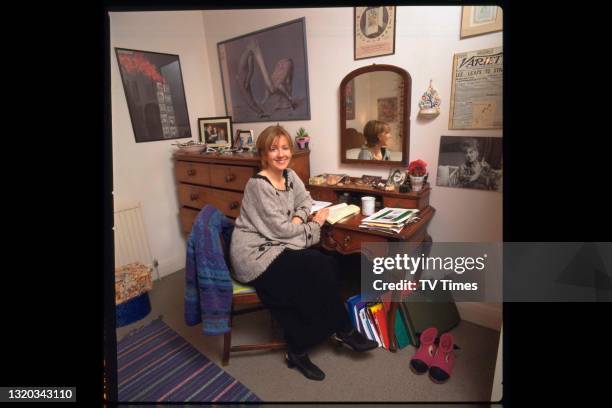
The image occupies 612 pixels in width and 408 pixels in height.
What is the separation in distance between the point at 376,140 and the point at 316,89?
1.49 feet

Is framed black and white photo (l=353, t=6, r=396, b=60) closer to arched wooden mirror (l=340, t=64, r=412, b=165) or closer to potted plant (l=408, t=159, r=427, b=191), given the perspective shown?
arched wooden mirror (l=340, t=64, r=412, b=165)

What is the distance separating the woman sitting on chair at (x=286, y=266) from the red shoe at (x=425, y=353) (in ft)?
0.60

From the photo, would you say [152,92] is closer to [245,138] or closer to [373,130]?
[245,138]

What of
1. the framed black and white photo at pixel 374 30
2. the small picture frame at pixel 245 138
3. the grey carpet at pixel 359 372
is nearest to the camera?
the grey carpet at pixel 359 372

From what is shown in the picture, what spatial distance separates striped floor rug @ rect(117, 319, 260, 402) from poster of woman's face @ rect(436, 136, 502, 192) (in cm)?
132

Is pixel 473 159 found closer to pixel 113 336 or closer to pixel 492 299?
pixel 492 299

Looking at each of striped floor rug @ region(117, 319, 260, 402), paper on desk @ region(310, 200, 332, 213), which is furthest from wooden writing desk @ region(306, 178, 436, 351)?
striped floor rug @ region(117, 319, 260, 402)

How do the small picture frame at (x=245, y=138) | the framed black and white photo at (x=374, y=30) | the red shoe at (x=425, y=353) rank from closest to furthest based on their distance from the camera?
the red shoe at (x=425, y=353) → the framed black and white photo at (x=374, y=30) → the small picture frame at (x=245, y=138)

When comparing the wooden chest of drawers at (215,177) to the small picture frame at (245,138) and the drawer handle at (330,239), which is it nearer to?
the small picture frame at (245,138)

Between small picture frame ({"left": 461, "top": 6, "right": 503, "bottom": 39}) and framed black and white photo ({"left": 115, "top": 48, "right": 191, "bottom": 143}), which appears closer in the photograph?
small picture frame ({"left": 461, "top": 6, "right": 503, "bottom": 39})

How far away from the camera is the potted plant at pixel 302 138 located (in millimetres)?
1736

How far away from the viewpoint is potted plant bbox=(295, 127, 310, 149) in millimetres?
1736

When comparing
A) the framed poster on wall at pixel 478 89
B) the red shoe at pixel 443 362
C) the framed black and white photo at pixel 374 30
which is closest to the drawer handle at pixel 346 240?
the red shoe at pixel 443 362
